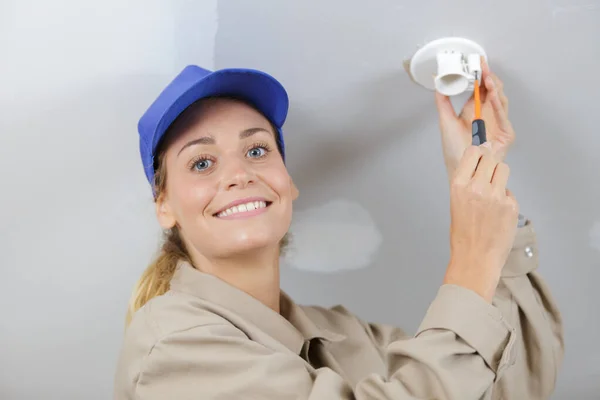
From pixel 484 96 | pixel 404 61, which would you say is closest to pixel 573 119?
pixel 484 96

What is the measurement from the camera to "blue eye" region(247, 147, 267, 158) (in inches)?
51.0

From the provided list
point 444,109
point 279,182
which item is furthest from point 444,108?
point 279,182

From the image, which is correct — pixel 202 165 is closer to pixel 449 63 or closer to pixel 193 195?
pixel 193 195

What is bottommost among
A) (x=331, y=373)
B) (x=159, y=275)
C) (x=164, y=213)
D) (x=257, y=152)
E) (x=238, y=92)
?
(x=331, y=373)

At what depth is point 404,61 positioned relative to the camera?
48.2 inches

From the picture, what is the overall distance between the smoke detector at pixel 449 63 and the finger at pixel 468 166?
0.56 feet

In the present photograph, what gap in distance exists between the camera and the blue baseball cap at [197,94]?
1.18 m

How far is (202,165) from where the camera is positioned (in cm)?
126

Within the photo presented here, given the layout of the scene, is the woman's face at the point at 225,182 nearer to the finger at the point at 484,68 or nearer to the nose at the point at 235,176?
the nose at the point at 235,176

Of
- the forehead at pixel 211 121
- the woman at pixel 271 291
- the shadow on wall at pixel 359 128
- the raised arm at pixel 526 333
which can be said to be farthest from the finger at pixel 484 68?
the forehead at pixel 211 121

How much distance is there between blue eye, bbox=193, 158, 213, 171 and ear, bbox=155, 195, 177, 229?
0.39 ft

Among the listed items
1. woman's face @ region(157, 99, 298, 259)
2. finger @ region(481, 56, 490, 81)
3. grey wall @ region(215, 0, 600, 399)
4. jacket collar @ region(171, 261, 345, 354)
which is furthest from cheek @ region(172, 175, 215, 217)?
finger @ region(481, 56, 490, 81)

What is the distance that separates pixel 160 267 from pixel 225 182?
0.26 meters

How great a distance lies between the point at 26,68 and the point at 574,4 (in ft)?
3.30
